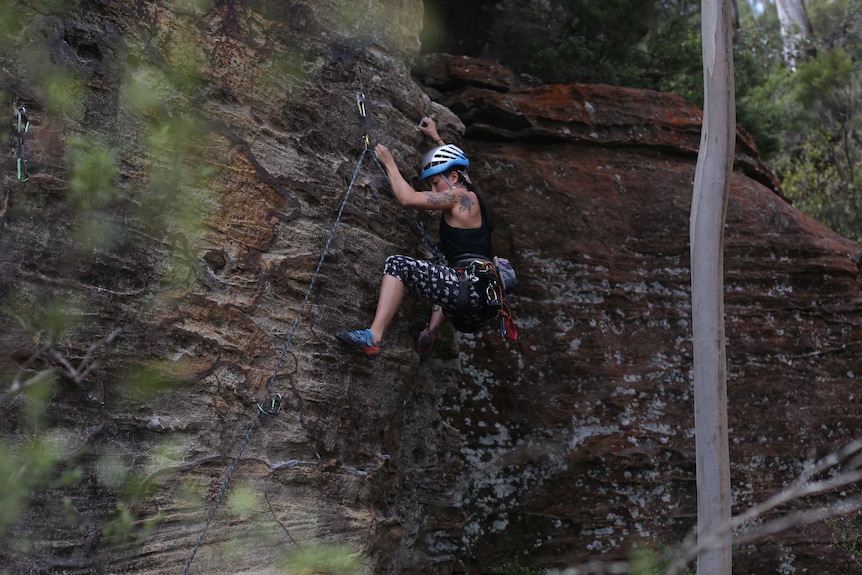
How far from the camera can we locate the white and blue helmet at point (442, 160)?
21.7ft

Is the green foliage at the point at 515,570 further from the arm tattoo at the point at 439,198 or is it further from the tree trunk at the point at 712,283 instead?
the arm tattoo at the point at 439,198

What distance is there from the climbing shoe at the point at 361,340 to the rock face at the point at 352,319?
139mm

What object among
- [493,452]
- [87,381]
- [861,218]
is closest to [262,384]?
[87,381]

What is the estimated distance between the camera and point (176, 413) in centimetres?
523

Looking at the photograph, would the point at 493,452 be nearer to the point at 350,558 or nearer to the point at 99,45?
the point at 350,558

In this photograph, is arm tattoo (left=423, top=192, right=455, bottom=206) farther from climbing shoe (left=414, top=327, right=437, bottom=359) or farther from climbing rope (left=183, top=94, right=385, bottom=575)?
climbing shoe (left=414, top=327, right=437, bottom=359)

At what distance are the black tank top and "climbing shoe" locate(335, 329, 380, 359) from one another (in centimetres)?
102

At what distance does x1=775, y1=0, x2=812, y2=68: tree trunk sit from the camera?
16484 mm

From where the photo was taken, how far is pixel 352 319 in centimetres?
608

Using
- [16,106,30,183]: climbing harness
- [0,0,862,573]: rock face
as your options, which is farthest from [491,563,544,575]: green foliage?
[16,106,30,183]: climbing harness

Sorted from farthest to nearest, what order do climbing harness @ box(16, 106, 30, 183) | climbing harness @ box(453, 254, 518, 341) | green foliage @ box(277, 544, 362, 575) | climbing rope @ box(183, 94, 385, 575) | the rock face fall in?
1. climbing harness @ box(453, 254, 518, 341)
2. green foliage @ box(277, 544, 362, 575)
3. climbing rope @ box(183, 94, 385, 575)
4. the rock face
5. climbing harness @ box(16, 106, 30, 183)

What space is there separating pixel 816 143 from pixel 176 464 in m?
12.8

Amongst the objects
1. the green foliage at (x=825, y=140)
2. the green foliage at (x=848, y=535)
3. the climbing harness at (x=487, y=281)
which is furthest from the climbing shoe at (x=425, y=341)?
the green foliage at (x=825, y=140)

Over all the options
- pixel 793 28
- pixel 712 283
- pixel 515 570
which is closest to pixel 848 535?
pixel 515 570
